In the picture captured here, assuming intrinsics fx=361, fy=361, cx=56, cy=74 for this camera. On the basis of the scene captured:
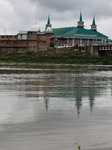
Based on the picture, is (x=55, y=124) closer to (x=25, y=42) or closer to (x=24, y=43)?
(x=25, y=42)

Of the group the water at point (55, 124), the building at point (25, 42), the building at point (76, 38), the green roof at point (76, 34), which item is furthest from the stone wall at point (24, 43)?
the water at point (55, 124)

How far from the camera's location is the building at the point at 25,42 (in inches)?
4764

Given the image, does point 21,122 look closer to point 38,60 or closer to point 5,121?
point 5,121

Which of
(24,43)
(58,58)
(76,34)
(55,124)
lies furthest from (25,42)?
(55,124)

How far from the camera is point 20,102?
21.8m

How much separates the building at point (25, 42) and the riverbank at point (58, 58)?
497 centimetres

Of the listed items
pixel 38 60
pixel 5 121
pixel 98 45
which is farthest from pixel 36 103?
pixel 98 45

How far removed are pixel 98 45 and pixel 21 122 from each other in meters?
107

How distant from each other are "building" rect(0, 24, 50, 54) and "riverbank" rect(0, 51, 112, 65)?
497cm

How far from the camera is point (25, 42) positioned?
121 m

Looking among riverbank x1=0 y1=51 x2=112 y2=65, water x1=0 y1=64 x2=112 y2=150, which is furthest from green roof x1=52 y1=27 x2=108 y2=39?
water x1=0 y1=64 x2=112 y2=150

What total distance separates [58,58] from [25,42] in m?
16.3

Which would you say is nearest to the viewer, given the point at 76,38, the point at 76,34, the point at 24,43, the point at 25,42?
the point at 25,42

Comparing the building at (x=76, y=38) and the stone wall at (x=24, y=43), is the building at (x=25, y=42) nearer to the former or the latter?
the stone wall at (x=24, y=43)
